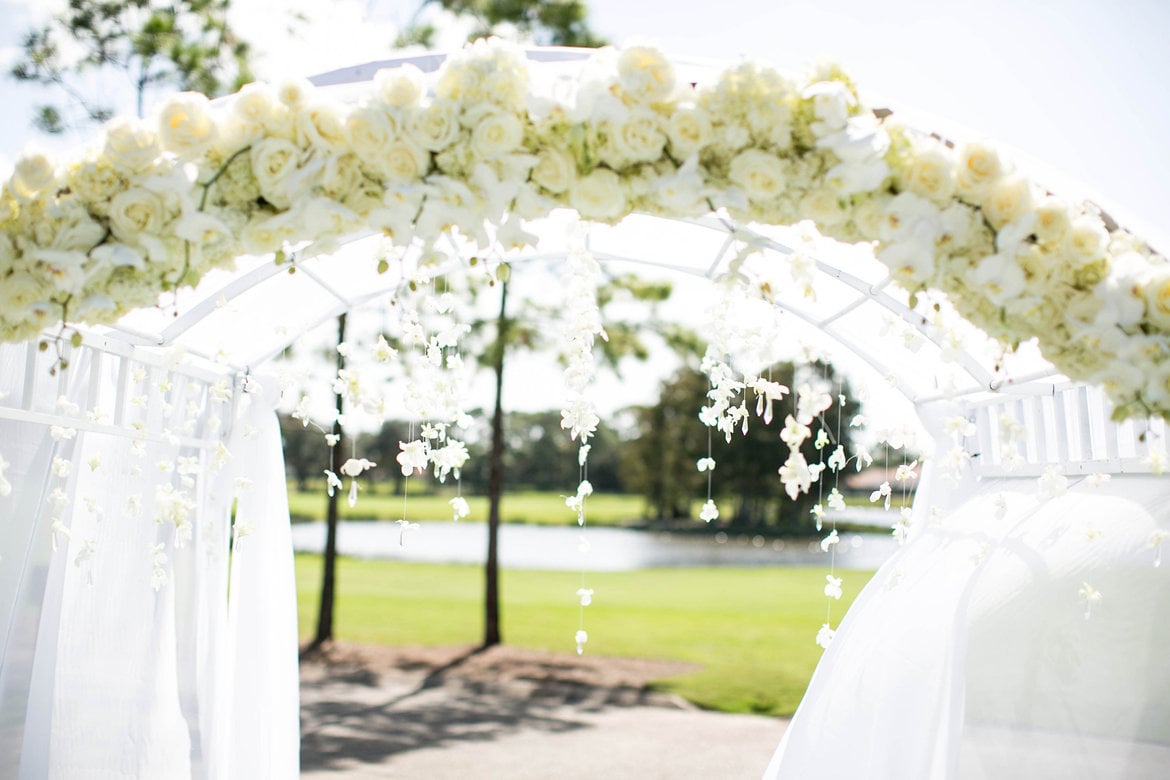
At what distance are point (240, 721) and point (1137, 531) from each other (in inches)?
138

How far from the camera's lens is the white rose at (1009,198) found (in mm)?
1970

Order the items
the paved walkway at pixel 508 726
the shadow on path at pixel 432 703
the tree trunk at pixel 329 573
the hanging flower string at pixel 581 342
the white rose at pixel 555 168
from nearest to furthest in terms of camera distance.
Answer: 1. the white rose at pixel 555 168
2. the hanging flower string at pixel 581 342
3. the paved walkway at pixel 508 726
4. the shadow on path at pixel 432 703
5. the tree trunk at pixel 329 573

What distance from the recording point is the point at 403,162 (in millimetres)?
1989

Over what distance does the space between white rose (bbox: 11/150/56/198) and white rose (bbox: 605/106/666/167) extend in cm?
125

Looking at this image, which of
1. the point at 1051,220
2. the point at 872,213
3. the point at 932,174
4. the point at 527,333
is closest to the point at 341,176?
the point at 872,213

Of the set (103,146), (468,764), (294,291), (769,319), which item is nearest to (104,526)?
(294,291)

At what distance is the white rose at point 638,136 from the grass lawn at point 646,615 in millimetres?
7130

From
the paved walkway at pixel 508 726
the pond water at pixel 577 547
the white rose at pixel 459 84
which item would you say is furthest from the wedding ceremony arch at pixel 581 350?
the pond water at pixel 577 547

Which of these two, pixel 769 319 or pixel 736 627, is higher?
pixel 769 319

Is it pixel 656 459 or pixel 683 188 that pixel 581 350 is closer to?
pixel 683 188

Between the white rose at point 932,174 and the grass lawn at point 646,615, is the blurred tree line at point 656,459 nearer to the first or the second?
the grass lawn at point 646,615

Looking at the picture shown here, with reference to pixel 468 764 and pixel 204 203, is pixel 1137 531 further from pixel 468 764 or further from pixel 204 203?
pixel 468 764

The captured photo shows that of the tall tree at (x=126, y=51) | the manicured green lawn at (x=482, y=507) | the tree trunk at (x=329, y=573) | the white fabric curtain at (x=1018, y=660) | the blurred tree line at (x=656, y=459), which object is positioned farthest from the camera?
the manicured green lawn at (x=482, y=507)

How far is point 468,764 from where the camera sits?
248 inches
